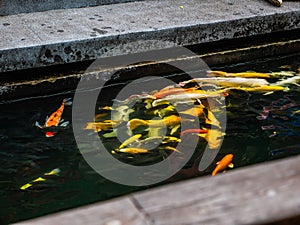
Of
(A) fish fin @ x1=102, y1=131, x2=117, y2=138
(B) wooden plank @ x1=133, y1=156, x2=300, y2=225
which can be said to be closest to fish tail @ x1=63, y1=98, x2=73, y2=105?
(A) fish fin @ x1=102, y1=131, x2=117, y2=138

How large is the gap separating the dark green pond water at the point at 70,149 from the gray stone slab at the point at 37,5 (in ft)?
4.06

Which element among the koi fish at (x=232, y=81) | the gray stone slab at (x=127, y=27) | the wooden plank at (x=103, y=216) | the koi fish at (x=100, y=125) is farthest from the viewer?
the koi fish at (x=232, y=81)

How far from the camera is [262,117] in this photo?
3.86 metres

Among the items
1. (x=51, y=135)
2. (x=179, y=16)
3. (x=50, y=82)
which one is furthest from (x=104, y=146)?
(x=179, y=16)

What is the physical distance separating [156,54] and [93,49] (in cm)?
55

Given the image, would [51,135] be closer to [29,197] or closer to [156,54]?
[29,197]

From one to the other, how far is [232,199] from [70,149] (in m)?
2.45

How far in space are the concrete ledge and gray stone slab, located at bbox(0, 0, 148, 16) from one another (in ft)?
13.8

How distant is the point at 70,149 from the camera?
A: 349cm

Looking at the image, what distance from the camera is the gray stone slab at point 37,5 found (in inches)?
197

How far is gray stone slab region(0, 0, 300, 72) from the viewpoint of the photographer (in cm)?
421

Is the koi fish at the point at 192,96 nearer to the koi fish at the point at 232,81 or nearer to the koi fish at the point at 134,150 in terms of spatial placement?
the koi fish at the point at 232,81

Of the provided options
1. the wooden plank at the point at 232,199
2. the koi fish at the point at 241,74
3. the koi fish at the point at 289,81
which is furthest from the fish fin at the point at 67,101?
the wooden plank at the point at 232,199

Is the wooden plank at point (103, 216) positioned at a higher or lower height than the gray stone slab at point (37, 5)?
higher
